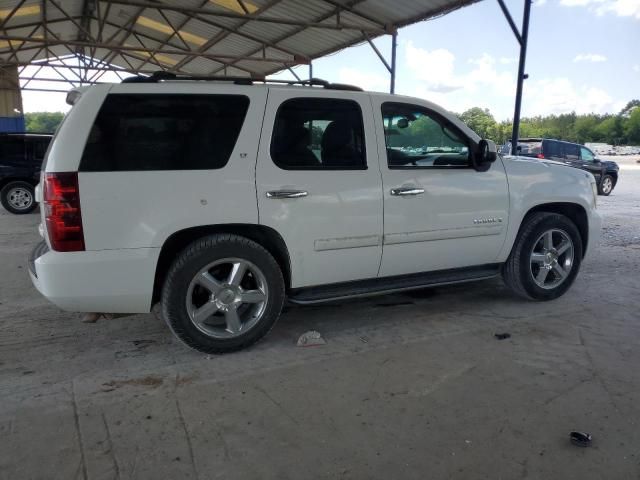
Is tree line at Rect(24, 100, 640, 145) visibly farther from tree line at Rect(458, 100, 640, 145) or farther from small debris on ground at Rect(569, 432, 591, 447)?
small debris on ground at Rect(569, 432, 591, 447)

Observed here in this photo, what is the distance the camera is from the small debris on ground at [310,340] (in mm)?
3729

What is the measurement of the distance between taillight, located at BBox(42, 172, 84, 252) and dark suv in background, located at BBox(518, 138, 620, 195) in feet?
48.3

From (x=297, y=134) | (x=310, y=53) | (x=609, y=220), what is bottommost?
(x=609, y=220)

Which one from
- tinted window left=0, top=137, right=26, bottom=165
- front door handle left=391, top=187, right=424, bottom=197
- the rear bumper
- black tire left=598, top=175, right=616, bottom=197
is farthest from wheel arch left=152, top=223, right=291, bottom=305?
black tire left=598, top=175, right=616, bottom=197

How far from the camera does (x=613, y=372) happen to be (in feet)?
10.8

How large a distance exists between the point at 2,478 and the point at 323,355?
6.60 ft

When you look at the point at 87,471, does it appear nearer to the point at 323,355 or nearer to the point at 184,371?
the point at 184,371

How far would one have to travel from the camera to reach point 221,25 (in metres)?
14.9

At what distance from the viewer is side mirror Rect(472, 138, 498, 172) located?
4.12 meters

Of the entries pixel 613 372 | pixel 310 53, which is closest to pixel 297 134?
pixel 613 372

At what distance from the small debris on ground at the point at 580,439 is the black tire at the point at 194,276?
2024 mm

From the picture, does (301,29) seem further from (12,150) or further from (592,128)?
(592,128)

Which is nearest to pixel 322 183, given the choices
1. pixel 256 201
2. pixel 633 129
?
pixel 256 201

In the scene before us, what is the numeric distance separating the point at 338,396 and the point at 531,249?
103 inches
